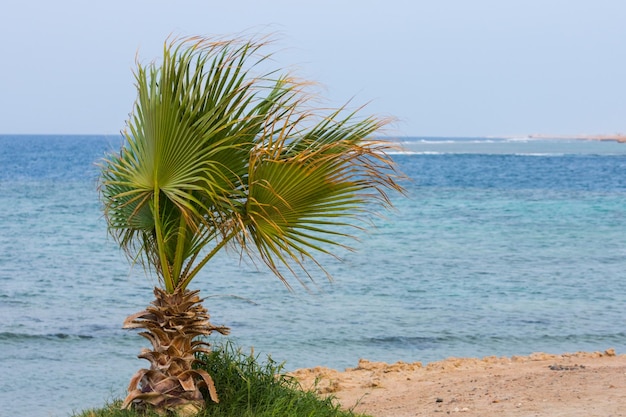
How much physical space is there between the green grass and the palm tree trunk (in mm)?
182

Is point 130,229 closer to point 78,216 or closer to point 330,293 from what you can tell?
point 330,293

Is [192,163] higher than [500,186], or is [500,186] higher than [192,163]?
[192,163]

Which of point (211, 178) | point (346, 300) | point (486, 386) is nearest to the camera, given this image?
point (211, 178)

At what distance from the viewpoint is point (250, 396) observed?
6156mm

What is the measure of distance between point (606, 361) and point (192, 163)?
6.32m

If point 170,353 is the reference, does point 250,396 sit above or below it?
below

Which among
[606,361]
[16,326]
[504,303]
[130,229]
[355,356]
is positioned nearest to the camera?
[130,229]

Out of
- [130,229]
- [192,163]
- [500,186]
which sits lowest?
[500,186]

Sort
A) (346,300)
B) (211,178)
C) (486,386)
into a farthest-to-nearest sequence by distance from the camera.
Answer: (346,300) < (486,386) < (211,178)

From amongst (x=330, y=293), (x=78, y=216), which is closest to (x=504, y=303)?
(x=330, y=293)

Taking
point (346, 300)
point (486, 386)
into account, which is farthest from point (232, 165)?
point (346, 300)

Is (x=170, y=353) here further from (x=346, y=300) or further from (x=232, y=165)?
(x=346, y=300)

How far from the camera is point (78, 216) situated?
28047 millimetres

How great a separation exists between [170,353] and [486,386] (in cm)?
361
